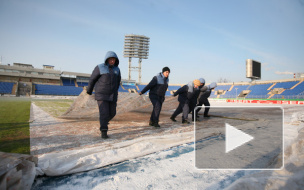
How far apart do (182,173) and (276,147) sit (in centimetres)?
179

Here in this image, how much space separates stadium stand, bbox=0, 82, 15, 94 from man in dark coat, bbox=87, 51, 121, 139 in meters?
40.4

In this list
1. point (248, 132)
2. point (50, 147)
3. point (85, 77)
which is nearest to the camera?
point (50, 147)

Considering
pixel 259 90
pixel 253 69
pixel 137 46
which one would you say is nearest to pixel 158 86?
pixel 253 69

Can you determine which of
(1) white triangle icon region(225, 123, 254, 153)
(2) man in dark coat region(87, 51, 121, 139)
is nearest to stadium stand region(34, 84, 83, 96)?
(2) man in dark coat region(87, 51, 121, 139)

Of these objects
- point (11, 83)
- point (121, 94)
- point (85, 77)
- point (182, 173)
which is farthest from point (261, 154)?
point (85, 77)

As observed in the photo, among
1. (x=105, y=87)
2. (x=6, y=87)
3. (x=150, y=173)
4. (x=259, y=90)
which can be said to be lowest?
(x=150, y=173)

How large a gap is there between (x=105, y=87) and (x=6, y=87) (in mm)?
43539

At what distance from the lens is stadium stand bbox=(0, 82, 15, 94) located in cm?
3439

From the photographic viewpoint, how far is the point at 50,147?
8.21 feet

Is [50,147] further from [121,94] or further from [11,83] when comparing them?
[11,83]

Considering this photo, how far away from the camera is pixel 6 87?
3609 centimetres

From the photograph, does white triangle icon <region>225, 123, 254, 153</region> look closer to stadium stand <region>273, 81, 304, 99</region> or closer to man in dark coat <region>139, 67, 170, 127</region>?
man in dark coat <region>139, 67, 170, 127</region>

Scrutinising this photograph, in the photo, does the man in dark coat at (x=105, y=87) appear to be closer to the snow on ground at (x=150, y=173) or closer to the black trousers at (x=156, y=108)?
the snow on ground at (x=150, y=173)

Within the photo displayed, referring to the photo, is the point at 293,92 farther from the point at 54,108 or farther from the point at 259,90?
the point at 54,108
